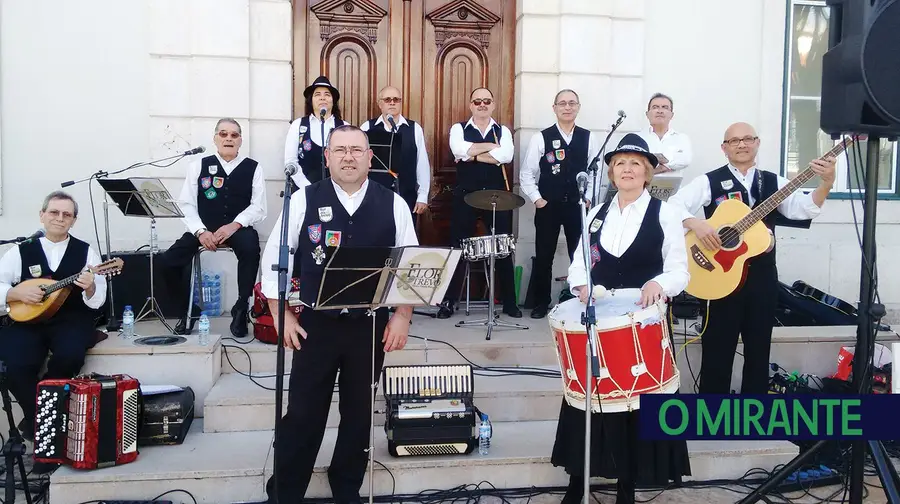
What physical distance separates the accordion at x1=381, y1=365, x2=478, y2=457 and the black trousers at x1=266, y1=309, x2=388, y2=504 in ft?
1.28

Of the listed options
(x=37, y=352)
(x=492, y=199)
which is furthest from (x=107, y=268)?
(x=492, y=199)

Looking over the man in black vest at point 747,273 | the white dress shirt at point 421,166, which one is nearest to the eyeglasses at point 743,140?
the man in black vest at point 747,273

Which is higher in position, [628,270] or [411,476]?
[628,270]

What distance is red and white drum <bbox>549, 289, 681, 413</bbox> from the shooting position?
134 inches

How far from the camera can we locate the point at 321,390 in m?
3.78

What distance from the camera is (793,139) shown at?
7.62 m

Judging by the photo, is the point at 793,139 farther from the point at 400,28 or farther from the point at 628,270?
the point at 628,270

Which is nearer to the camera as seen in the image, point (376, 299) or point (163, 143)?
point (376, 299)

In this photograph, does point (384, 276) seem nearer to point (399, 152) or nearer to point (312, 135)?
point (399, 152)

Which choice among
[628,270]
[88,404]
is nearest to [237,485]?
[88,404]

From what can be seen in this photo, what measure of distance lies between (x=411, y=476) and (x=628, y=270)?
1674 millimetres

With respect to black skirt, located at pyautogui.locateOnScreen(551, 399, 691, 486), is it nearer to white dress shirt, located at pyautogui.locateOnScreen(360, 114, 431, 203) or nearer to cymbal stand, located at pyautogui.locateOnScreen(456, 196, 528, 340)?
cymbal stand, located at pyautogui.locateOnScreen(456, 196, 528, 340)

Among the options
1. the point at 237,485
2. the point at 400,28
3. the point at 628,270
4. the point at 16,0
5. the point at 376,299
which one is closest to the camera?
the point at 376,299

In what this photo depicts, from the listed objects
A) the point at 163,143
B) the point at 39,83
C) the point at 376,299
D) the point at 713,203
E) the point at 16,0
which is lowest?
the point at 376,299
